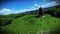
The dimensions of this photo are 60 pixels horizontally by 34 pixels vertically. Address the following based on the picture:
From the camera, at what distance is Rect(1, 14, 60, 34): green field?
1557 millimetres

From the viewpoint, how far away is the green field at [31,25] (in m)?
1.56

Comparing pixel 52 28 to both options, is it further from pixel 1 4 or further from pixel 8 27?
pixel 1 4

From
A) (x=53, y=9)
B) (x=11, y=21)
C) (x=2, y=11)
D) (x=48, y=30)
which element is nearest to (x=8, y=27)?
(x=11, y=21)

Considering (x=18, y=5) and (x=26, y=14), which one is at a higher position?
(x=18, y=5)

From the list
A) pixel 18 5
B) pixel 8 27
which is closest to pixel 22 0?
pixel 18 5

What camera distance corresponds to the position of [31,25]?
5.21 feet

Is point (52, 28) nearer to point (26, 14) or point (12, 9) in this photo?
point (26, 14)

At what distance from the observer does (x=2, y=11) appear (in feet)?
5.46

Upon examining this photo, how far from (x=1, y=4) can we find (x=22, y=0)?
297mm

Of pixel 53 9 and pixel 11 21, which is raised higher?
pixel 53 9

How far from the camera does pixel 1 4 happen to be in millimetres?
1647

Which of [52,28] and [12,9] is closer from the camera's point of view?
[52,28]

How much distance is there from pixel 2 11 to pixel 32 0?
1.47ft

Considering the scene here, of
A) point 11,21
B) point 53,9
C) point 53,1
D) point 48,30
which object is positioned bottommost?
point 48,30
